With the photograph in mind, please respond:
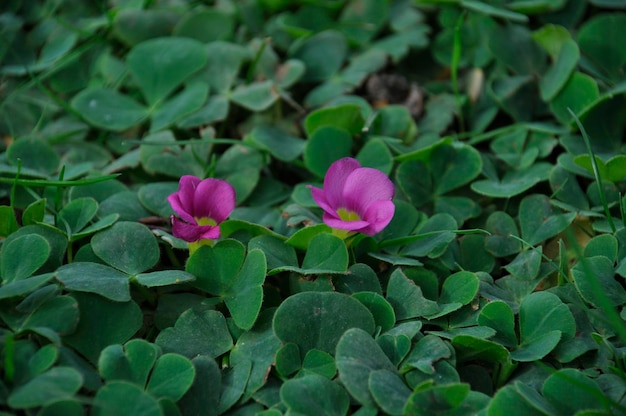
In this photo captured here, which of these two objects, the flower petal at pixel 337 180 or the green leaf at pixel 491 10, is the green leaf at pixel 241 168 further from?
the green leaf at pixel 491 10

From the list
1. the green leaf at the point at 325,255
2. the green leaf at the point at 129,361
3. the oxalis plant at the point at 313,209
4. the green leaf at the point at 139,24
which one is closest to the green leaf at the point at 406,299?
the oxalis plant at the point at 313,209

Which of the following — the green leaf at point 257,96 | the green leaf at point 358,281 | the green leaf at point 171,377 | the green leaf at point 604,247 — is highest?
the green leaf at point 604,247

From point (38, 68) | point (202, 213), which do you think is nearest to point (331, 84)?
point (202, 213)

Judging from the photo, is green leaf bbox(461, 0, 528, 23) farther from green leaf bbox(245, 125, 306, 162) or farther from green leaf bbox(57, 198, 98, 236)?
green leaf bbox(57, 198, 98, 236)

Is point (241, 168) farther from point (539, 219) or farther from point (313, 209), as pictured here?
point (539, 219)

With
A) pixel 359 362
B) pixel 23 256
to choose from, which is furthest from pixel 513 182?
pixel 23 256
